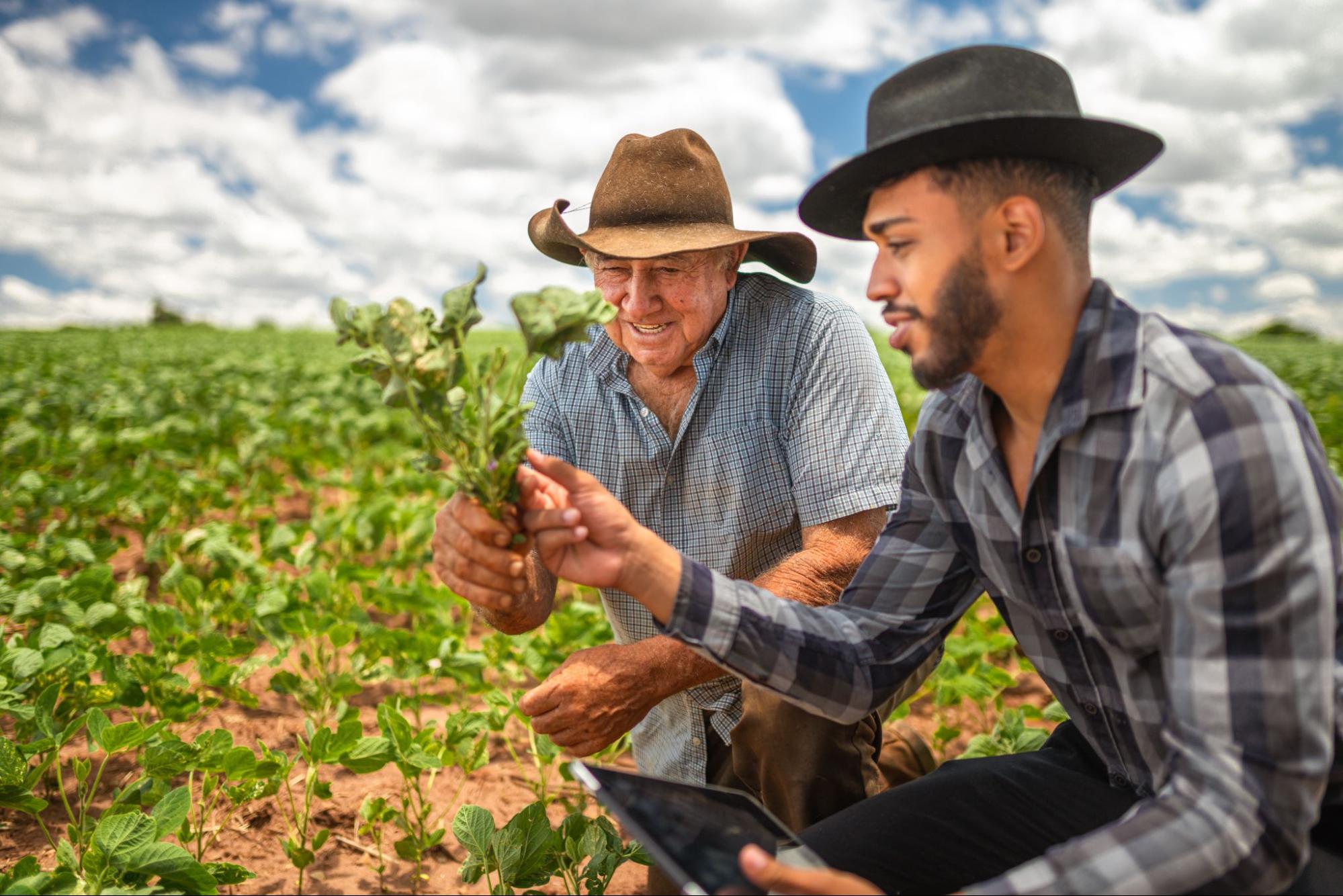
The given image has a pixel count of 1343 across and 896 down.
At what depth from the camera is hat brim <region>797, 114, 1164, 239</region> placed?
1384 mm

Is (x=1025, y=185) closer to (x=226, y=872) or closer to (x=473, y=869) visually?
(x=473, y=869)

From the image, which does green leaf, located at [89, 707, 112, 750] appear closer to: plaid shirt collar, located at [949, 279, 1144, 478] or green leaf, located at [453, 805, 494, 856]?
green leaf, located at [453, 805, 494, 856]

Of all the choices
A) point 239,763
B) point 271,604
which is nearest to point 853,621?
point 239,763

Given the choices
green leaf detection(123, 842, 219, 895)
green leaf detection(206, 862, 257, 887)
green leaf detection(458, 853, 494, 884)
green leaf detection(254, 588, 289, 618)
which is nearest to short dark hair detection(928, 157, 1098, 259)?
green leaf detection(458, 853, 494, 884)

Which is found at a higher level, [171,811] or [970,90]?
[970,90]

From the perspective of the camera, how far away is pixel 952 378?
4.68 ft

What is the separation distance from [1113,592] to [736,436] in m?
1.04

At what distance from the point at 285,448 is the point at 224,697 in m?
2.96

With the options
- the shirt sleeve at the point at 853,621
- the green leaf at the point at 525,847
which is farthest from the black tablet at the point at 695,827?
the green leaf at the point at 525,847

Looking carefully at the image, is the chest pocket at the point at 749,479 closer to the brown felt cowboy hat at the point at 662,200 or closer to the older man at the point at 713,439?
the older man at the point at 713,439

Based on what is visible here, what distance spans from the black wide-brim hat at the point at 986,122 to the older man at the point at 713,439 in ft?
2.38

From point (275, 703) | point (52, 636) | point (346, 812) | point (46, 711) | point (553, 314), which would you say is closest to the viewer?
point (553, 314)

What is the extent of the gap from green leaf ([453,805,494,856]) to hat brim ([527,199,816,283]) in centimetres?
111

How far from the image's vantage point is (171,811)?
5.71 feet
